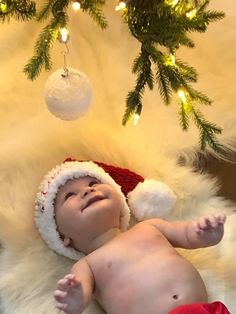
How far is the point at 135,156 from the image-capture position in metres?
1.57

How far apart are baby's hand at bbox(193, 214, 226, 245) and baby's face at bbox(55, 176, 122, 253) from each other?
0.17 meters

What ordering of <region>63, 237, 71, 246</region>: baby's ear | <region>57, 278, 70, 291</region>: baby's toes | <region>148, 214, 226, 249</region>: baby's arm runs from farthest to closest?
<region>63, 237, 71, 246</region>: baby's ear → <region>148, 214, 226, 249</region>: baby's arm → <region>57, 278, 70, 291</region>: baby's toes

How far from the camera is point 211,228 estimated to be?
1.29 m

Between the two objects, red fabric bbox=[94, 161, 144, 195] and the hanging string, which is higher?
the hanging string

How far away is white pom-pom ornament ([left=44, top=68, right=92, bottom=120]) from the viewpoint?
4.41 feet

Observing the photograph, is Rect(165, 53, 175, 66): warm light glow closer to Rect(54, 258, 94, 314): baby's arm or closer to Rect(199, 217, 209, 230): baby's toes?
Rect(199, 217, 209, 230): baby's toes

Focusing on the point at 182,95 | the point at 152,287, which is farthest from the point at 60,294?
the point at 182,95

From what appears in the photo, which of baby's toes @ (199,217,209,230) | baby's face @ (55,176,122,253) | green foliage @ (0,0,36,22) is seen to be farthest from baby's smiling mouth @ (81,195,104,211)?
green foliage @ (0,0,36,22)

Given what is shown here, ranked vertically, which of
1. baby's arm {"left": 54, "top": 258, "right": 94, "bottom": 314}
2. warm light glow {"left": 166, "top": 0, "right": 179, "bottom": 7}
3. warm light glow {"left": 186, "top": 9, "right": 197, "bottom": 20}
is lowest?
baby's arm {"left": 54, "top": 258, "right": 94, "bottom": 314}

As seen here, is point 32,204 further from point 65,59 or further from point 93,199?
point 65,59

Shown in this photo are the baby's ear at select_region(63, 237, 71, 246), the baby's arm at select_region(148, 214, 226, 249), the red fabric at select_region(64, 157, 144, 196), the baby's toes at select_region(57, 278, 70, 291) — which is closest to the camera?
the baby's toes at select_region(57, 278, 70, 291)

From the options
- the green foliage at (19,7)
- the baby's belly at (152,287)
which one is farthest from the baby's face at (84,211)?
the green foliage at (19,7)

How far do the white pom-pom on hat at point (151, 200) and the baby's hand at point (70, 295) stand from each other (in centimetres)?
Answer: 29

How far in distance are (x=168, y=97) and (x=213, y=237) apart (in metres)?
0.28
